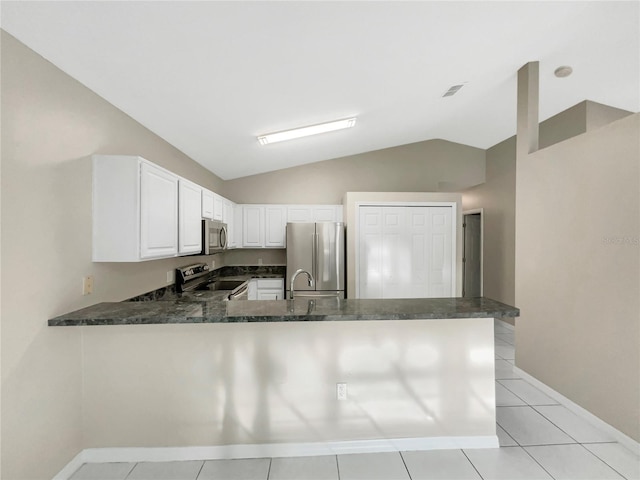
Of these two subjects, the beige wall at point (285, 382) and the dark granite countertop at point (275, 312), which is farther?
the beige wall at point (285, 382)

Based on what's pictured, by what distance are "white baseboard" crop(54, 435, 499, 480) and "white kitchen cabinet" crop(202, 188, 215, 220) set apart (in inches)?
81.8

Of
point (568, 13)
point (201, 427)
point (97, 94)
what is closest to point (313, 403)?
point (201, 427)

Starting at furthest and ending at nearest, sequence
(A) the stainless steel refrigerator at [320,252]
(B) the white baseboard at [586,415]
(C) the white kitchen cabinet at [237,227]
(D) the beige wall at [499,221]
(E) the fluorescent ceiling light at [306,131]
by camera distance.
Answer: (C) the white kitchen cabinet at [237,227] < (D) the beige wall at [499,221] < (A) the stainless steel refrigerator at [320,252] < (E) the fluorescent ceiling light at [306,131] < (B) the white baseboard at [586,415]

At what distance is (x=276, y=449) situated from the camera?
196 centimetres

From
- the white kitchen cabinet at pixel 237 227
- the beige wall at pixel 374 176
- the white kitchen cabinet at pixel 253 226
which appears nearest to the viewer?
the white kitchen cabinet at pixel 237 227

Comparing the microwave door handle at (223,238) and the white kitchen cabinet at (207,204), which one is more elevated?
the white kitchen cabinet at (207,204)

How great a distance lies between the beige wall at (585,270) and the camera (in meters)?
→ 2.08

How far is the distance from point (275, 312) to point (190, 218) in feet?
4.89

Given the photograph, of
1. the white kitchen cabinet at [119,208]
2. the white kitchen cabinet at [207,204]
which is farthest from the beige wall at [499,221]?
the white kitchen cabinet at [119,208]

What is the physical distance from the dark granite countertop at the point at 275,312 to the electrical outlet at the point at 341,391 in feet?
1.82

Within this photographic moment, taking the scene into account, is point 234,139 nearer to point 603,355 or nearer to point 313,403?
Result: point 313,403

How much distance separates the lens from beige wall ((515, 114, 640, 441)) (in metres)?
2.08

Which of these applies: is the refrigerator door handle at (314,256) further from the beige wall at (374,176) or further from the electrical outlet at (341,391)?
the electrical outlet at (341,391)

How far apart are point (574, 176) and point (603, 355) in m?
1.47
